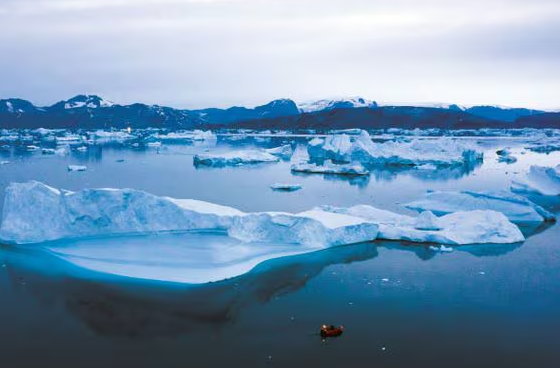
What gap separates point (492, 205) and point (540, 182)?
242 inches

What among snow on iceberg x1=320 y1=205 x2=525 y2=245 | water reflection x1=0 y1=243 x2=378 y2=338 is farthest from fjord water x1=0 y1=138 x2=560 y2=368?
snow on iceberg x1=320 y1=205 x2=525 y2=245

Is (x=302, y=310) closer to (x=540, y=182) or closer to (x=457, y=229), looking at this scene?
(x=457, y=229)

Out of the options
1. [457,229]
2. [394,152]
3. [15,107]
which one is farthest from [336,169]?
[15,107]

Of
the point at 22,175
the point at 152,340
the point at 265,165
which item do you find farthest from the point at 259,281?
the point at 265,165

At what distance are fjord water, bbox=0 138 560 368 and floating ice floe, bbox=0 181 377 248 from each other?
410mm

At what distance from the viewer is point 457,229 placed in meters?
11.4

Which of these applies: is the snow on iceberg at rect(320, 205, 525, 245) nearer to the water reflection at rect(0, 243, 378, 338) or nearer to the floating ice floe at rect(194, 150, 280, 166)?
the water reflection at rect(0, 243, 378, 338)

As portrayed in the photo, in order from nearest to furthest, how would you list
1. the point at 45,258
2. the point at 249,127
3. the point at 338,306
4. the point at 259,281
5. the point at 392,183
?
the point at 338,306
the point at 259,281
the point at 45,258
the point at 392,183
the point at 249,127

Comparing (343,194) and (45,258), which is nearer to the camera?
(45,258)

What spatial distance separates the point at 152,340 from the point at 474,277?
5389mm

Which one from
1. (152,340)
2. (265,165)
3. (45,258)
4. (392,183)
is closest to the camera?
(152,340)

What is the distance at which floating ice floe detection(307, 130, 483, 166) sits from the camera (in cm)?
3000

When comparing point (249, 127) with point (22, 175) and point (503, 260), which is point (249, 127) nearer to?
point (22, 175)

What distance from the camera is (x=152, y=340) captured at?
6.40 meters
